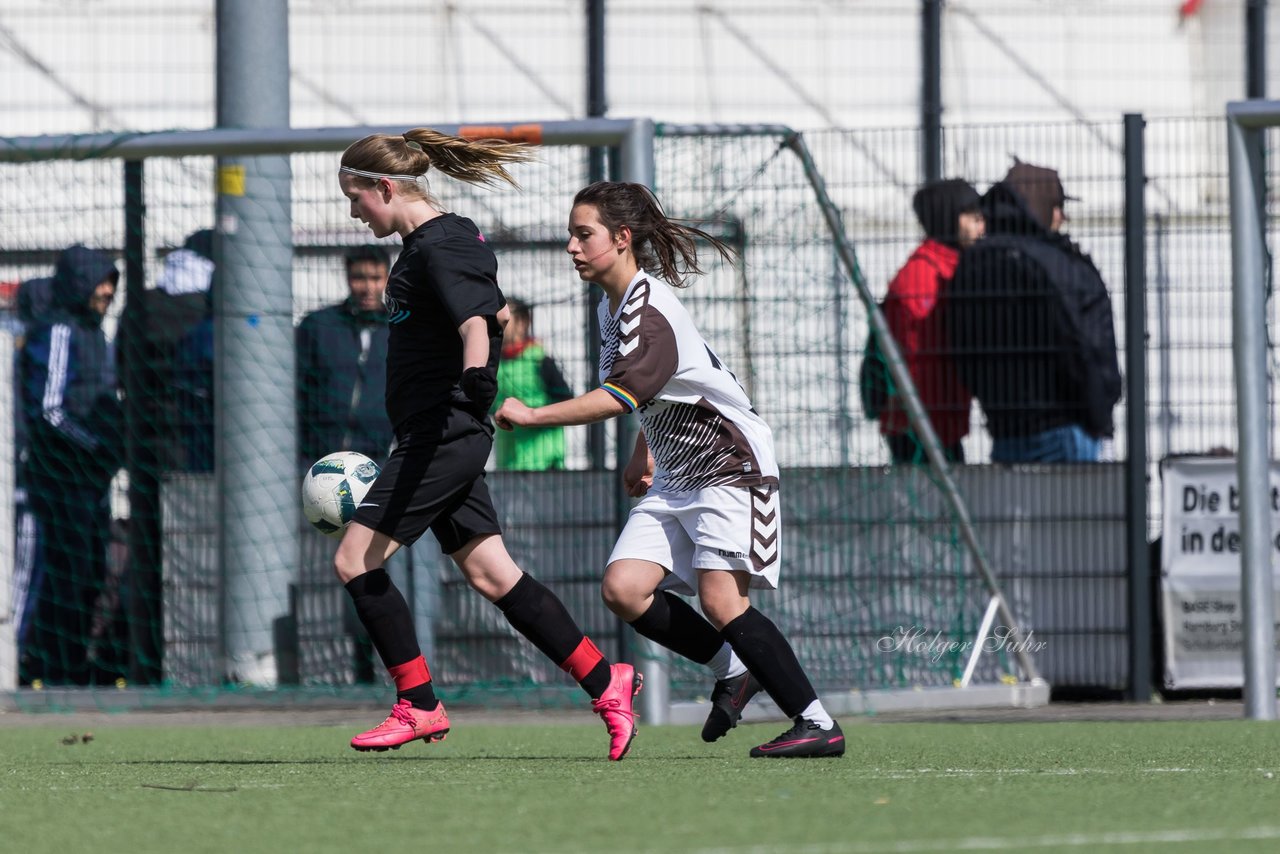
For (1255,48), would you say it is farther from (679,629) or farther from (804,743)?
(804,743)

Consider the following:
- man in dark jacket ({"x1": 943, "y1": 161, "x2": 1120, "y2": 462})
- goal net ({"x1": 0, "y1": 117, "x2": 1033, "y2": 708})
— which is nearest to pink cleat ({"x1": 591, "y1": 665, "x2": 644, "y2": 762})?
goal net ({"x1": 0, "y1": 117, "x2": 1033, "y2": 708})

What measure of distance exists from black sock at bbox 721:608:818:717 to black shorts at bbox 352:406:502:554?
0.89m

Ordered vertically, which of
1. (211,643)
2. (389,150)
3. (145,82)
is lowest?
(211,643)

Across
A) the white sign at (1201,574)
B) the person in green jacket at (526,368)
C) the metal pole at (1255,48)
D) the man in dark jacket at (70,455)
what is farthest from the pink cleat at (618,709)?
the metal pole at (1255,48)

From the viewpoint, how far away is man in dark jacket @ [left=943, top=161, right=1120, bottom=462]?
30.9 ft

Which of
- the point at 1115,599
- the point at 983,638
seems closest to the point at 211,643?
the point at 983,638

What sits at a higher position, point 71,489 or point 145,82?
point 145,82

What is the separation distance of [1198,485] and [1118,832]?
524 centimetres

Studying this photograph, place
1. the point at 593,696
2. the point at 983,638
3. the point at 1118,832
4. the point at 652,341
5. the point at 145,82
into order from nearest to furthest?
the point at 1118,832 → the point at 652,341 → the point at 593,696 → the point at 983,638 → the point at 145,82

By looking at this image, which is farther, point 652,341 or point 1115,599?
point 1115,599

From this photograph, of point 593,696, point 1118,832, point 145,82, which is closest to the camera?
point 1118,832

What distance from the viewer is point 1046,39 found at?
16.5 meters

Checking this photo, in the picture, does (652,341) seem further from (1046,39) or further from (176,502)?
(1046,39)

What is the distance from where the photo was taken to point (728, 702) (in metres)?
6.17
